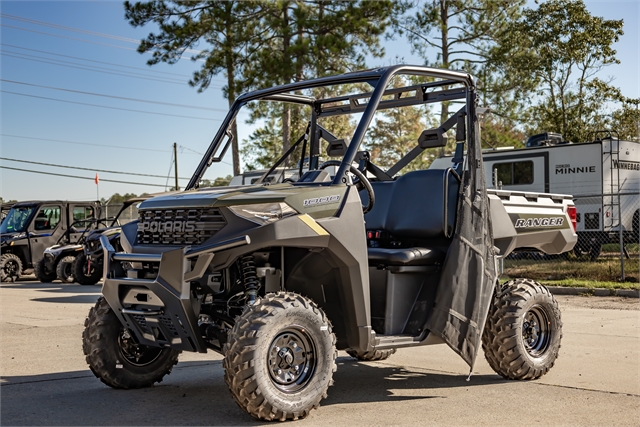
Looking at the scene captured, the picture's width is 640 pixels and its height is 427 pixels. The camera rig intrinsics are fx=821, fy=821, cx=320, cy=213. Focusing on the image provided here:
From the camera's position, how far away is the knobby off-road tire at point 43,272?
2180 cm

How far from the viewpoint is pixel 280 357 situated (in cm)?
542

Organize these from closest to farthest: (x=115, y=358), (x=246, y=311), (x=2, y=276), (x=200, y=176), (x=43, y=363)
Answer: (x=246, y=311) < (x=115, y=358) < (x=200, y=176) < (x=43, y=363) < (x=2, y=276)

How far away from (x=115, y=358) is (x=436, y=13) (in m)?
24.8

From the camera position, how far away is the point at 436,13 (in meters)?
29.1

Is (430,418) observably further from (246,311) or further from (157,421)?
(157,421)

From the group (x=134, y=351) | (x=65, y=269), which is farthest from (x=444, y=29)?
(x=134, y=351)

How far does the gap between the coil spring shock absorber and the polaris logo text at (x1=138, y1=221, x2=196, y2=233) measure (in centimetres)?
43

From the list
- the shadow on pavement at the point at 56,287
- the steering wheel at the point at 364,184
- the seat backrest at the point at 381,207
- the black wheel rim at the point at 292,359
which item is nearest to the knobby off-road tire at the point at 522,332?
the seat backrest at the point at 381,207

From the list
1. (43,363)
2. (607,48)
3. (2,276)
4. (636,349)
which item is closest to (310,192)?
(43,363)

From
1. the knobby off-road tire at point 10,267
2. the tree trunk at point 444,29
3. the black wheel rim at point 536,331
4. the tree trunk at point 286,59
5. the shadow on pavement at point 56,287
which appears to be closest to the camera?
the black wheel rim at point 536,331

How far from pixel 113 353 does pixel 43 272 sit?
16.5 meters

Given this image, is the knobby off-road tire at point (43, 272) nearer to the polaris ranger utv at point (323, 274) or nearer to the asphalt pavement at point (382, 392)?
the asphalt pavement at point (382, 392)

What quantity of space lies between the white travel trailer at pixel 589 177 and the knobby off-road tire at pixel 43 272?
35.0ft

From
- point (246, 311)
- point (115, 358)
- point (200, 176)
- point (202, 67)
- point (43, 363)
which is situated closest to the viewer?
point (246, 311)
